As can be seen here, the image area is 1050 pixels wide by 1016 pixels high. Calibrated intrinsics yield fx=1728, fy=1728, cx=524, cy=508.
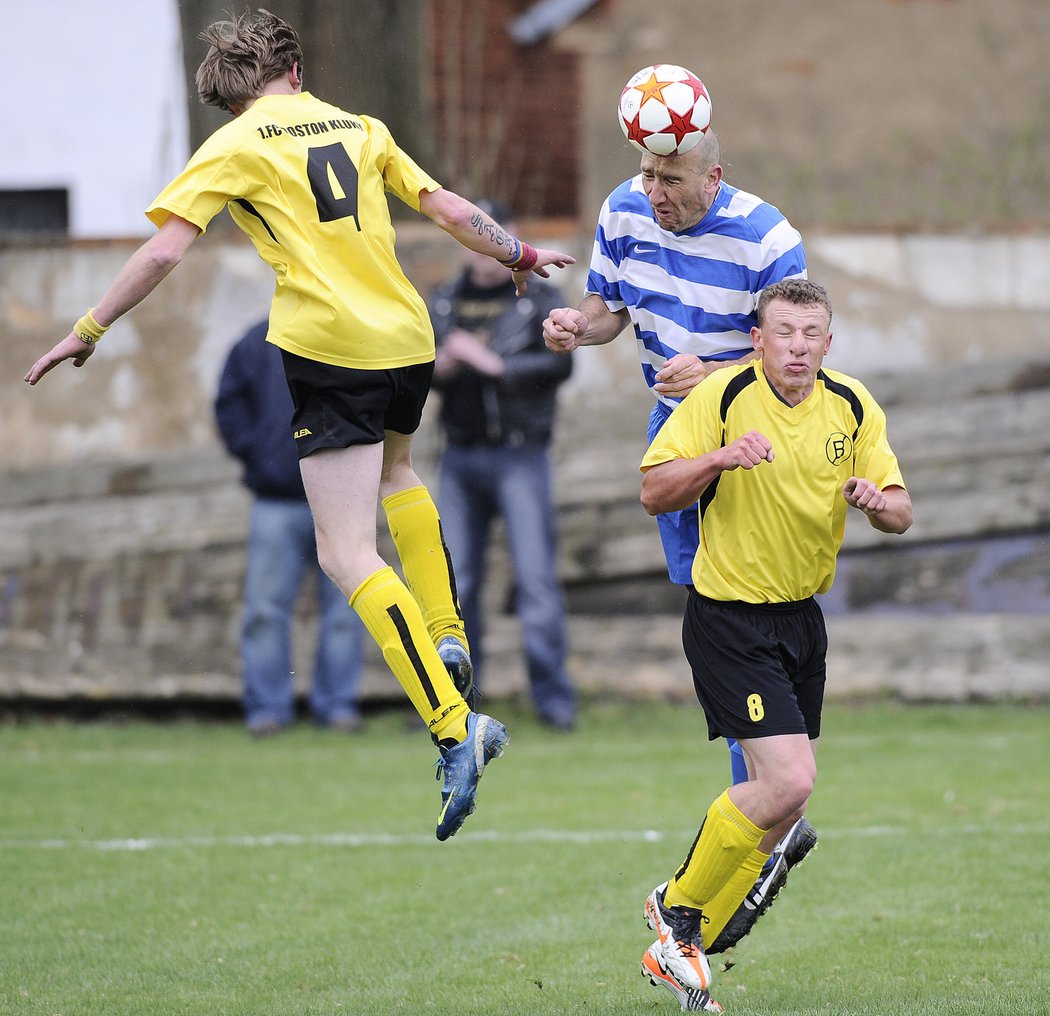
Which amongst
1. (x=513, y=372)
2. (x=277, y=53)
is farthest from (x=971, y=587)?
(x=277, y=53)

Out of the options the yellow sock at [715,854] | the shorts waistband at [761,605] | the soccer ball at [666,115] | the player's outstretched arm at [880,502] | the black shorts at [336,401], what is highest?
the soccer ball at [666,115]

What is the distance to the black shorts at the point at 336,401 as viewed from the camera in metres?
5.55

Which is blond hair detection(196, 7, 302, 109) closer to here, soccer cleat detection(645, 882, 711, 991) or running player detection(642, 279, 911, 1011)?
running player detection(642, 279, 911, 1011)

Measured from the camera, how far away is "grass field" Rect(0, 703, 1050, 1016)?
5883mm

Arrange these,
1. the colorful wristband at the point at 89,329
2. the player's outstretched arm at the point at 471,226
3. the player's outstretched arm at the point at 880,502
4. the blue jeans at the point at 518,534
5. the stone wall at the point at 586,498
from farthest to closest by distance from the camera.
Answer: the stone wall at the point at 586,498
the blue jeans at the point at 518,534
the player's outstretched arm at the point at 471,226
the colorful wristband at the point at 89,329
the player's outstretched arm at the point at 880,502

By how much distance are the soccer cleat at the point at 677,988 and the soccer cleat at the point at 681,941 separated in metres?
0.01

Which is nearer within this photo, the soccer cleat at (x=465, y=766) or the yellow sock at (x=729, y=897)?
the soccer cleat at (x=465, y=766)

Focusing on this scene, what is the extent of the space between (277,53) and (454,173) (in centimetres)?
1071

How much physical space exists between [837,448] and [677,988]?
1.78 metres

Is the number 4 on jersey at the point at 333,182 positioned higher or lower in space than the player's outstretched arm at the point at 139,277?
higher

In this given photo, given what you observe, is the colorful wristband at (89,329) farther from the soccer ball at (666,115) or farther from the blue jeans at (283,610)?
the blue jeans at (283,610)

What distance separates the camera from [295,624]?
40.0 ft

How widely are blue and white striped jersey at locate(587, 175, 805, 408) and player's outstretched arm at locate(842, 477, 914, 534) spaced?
765mm

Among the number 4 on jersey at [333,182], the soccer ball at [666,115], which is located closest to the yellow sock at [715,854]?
the soccer ball at [666,115]
